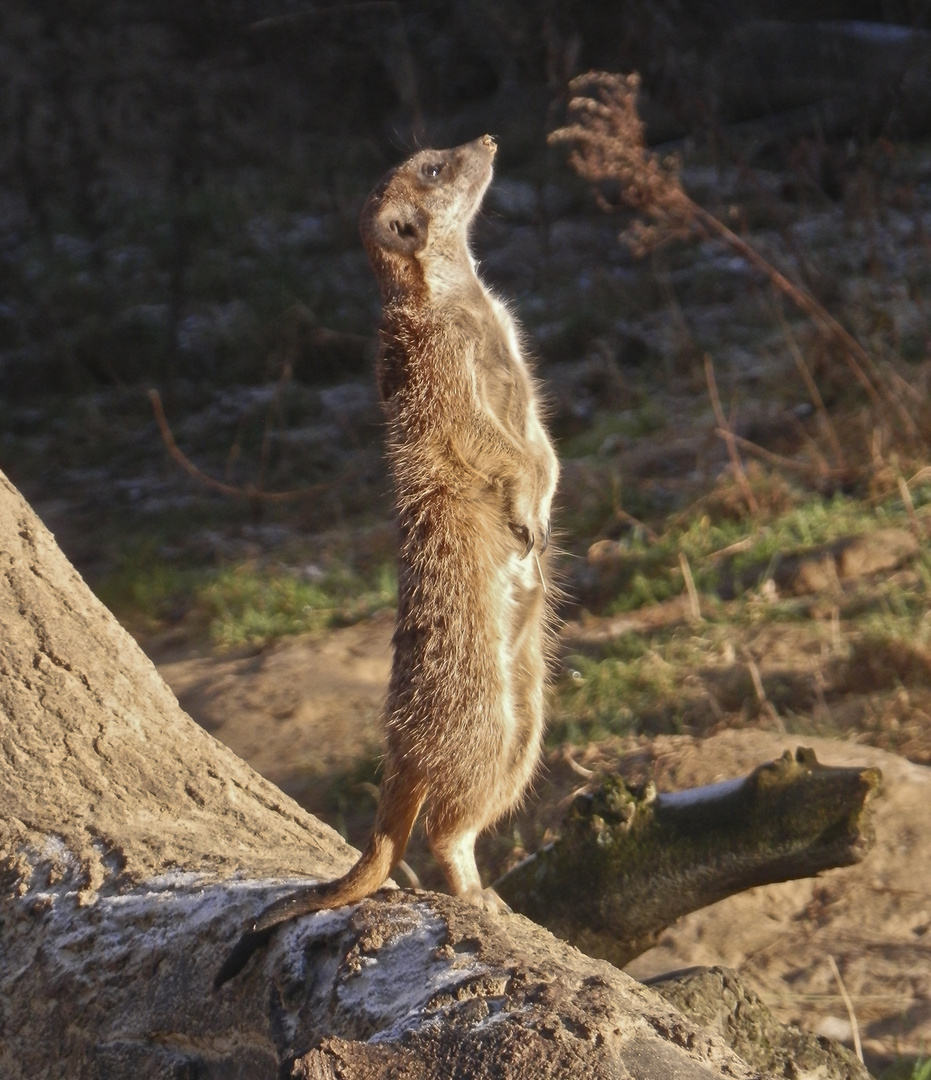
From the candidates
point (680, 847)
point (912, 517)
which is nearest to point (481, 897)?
point (680, 847)

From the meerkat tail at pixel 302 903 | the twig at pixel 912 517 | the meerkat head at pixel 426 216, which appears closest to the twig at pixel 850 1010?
the meerkat tail at pixel 302 903

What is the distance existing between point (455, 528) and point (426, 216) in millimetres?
649

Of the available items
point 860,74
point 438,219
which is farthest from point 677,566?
point 860,74

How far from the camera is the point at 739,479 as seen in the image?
5434 millimetres

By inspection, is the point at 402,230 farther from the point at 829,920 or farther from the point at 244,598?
the point at 244,598

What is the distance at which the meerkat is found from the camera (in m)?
2.17

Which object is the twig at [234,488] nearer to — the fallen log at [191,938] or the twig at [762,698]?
the twig at [762,698]

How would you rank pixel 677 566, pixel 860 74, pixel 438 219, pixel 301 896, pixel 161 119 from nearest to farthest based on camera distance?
1. pixel 301 896
2. pixel 438 219
3. pixel 677 566
4. pixel 860 74
5. pixel 161 119

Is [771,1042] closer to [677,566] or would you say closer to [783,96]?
[677,566]

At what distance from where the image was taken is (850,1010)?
2.43 metres

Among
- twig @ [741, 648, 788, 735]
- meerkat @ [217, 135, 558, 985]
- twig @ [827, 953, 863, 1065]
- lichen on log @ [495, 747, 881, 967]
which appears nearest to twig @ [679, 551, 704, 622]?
twig @ [741, 648, 788, 735]

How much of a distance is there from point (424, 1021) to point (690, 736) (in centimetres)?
264

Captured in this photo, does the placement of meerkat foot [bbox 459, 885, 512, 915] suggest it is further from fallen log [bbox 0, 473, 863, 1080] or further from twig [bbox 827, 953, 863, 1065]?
twig [bbox 827, 953, 863, 1065]

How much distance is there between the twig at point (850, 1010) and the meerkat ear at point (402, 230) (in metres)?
1.57
